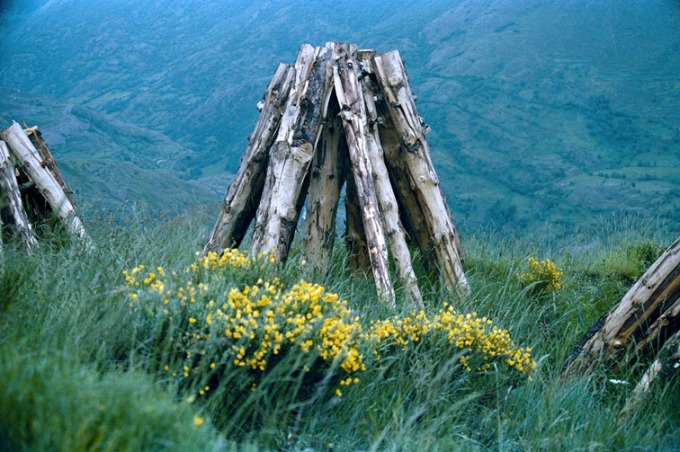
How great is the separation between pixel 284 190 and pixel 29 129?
3690mm

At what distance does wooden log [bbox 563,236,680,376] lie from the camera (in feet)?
13.7

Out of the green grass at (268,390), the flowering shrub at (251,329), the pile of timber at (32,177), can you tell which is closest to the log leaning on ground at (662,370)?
the green grass at (268,390)

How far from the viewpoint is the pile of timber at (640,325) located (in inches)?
163

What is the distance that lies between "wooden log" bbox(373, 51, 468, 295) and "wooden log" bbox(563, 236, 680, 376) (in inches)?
56.7

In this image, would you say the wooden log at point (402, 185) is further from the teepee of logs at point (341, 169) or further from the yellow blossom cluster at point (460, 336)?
the yellow blossom cluster at point (460, 336)

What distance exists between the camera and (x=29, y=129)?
6691mm

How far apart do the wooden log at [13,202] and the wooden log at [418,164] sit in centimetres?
348

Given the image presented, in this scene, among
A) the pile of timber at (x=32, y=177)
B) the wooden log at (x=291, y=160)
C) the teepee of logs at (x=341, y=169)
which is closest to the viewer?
the wooden log at (x=291, y=160)

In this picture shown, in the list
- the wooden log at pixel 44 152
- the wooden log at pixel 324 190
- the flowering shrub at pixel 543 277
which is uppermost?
the wooden log at pixel 44 152

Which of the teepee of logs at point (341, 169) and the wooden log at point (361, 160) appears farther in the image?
the teepee of logs at point (341, 169)

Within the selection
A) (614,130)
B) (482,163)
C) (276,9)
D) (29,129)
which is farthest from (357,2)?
(29,129)

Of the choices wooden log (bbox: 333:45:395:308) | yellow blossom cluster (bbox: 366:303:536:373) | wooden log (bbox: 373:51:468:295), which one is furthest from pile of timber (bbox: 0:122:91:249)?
yellow blossom cluster (bbox: 366:303:536:373)

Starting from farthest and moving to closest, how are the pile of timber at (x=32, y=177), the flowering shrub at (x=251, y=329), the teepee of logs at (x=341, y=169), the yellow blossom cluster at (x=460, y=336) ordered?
the pile of timber at (x=32, y=177) < the teepee of logs at (x=341, y=169) < the yellow blossom cluster at (x=460, y=336) < the flowering shrub at (x=251, y=329)

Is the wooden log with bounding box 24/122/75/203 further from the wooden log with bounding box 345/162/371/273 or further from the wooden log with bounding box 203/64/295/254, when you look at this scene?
the wooden log with bounding box 345/162/371/273
